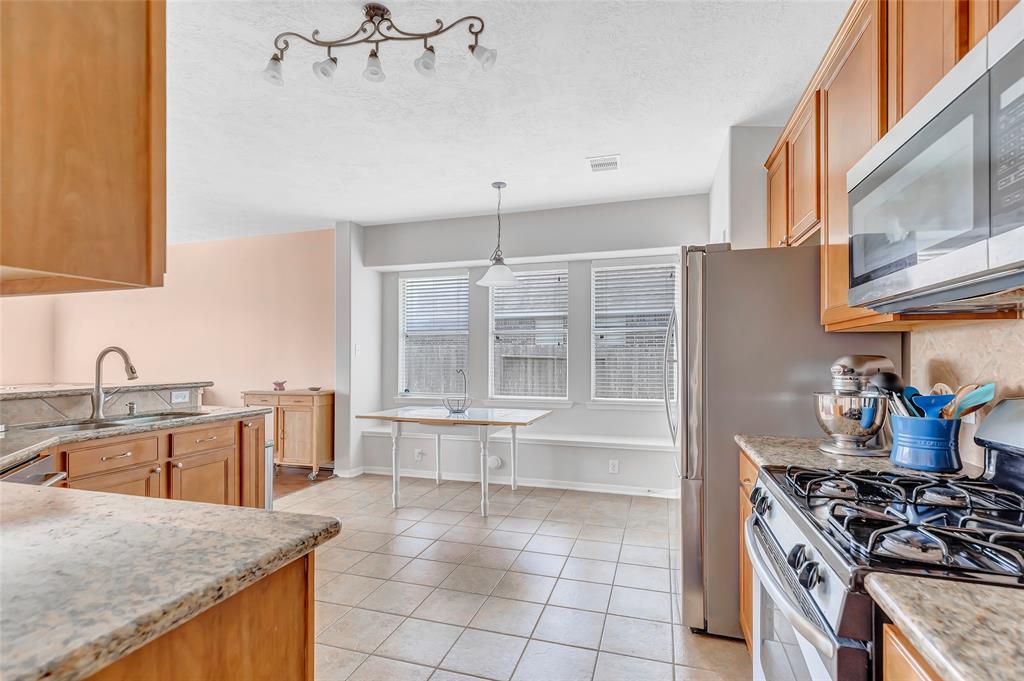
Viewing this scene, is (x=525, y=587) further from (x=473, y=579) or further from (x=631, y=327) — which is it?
(x=631, y=327)

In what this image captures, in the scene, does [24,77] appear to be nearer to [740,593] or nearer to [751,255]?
[751,255]

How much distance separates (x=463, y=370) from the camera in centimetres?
532

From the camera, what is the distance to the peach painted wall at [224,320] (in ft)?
18.6

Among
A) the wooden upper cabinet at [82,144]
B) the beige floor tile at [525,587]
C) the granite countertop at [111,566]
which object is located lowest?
the beige floor tile at [525,587]

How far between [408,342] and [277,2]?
12.7 ft

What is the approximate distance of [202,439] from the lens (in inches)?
114

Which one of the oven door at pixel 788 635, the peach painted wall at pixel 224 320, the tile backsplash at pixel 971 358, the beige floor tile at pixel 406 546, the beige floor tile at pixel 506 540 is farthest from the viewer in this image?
the peach painted wall at pixel 224 320

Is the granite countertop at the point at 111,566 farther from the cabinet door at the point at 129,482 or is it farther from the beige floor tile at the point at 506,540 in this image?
the beige floor tile at the point at 506,540

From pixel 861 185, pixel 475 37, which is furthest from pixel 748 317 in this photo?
pixel 475 37

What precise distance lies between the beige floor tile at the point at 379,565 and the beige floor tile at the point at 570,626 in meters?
0.97

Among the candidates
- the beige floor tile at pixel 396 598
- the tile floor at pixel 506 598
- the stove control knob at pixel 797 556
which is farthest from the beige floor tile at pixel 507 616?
the stove control knob at pixel 797 556

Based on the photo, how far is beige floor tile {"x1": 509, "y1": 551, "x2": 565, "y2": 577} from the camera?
2.88m

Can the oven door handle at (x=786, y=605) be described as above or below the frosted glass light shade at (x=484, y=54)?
below

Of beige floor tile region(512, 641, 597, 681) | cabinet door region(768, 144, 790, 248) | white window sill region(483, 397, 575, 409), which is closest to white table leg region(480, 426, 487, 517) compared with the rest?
white window sill region(483, 397, 575, 409)
